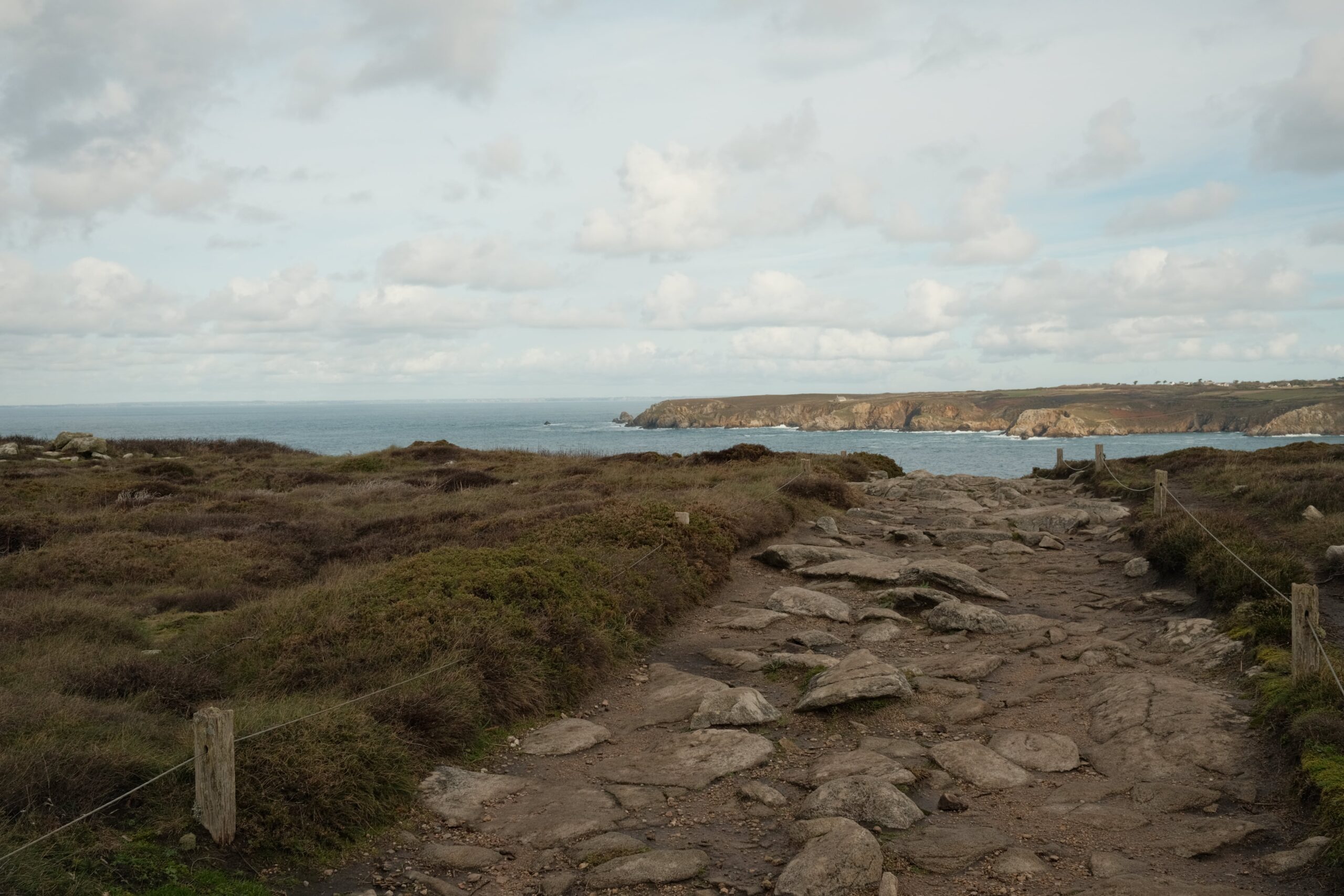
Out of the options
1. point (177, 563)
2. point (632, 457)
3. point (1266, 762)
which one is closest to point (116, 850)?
point (1266, 762)

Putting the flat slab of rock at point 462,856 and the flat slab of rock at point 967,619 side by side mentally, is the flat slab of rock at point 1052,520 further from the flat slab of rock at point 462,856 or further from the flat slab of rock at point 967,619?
the flat slab of rock at point 462,856

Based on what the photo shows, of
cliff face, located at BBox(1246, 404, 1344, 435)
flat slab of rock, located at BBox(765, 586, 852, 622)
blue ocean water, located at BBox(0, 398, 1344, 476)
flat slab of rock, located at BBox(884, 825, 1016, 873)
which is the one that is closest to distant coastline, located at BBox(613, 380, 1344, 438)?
cliff face, located at BBox(1246, 404, 1344, 435)

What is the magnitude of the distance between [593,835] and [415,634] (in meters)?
3.61

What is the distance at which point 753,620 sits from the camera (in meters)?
13.1

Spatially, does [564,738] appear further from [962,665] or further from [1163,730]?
[1163,730]

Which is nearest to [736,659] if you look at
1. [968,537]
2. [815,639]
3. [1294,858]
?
[815,639]

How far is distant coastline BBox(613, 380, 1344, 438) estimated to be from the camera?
11344 centimetres

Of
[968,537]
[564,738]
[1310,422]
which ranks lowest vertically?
[564,738]

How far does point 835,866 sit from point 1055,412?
135 metres

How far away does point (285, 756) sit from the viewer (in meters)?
6.52

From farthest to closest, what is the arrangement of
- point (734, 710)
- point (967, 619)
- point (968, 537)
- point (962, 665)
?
point (968, 537), point (967, 619), point (962, 665), point (734, 710)

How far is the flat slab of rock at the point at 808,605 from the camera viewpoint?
13617mm

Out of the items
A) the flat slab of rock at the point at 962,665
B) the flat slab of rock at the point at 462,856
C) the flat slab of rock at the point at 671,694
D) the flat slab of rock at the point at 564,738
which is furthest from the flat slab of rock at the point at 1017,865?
the flat slab of rock at the point at 962,665

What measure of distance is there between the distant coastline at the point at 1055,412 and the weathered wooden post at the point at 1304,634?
369 feet
